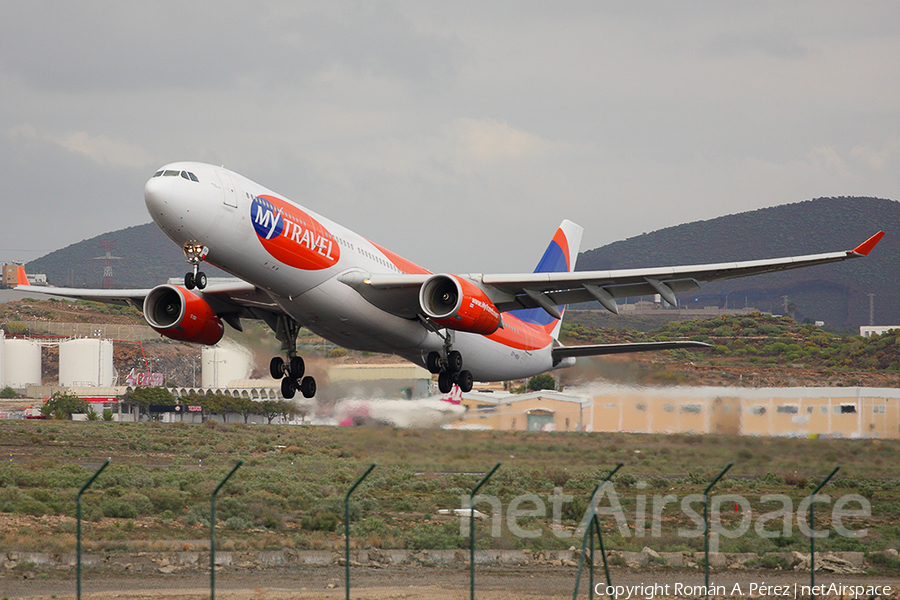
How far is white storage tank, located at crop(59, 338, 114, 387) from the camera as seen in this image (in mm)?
109562

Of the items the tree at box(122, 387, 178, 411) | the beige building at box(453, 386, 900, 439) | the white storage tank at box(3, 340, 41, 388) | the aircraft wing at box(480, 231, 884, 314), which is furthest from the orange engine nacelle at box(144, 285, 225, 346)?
the white storage tank at box(3, 340, 41, 388)

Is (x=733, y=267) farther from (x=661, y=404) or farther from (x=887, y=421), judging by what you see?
(x=887, y=421)

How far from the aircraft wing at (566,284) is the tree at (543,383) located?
5.89 m

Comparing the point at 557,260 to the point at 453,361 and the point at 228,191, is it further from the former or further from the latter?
the point at 228,191

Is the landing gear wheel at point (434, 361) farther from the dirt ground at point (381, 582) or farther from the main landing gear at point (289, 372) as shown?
the dirt ground at point (381, 582)

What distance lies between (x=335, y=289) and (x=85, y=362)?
92.6m

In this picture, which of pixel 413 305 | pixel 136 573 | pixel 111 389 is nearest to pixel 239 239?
pixel 413 305

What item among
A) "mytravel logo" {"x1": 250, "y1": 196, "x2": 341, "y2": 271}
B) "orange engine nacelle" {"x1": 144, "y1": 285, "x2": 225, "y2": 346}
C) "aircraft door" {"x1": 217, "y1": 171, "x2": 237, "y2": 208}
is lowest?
"orange engine nacelle" {"x1": 144, "y1": 285, "x2": 225, "y2": 346}

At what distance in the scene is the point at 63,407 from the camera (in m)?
84.2

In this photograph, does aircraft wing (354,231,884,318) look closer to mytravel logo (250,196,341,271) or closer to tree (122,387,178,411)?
mytravel logo (250,196,341,271)

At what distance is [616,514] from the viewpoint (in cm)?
3222

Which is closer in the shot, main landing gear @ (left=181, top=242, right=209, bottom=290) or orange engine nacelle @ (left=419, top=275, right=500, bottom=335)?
main landing gear @ (left=181, top=242, right=209, bottom=290)

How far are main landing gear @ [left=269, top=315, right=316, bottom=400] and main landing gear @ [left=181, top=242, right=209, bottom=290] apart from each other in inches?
298

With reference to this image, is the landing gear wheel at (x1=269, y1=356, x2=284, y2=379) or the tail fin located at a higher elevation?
the tail fin
